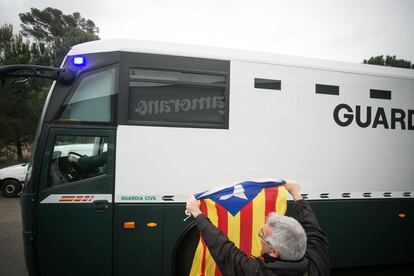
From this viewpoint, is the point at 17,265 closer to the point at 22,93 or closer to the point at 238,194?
the point at 238,194

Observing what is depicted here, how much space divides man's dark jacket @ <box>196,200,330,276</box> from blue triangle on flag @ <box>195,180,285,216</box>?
55 cm

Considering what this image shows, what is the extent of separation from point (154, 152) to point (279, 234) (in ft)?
7.39

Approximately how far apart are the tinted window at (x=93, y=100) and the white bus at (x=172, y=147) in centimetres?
1

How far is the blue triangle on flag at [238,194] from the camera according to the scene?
2633mm

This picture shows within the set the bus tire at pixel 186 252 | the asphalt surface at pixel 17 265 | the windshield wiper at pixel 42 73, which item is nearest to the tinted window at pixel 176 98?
the windshield wiper at pixel 42 73

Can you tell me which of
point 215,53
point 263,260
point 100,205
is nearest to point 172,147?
point 100,205

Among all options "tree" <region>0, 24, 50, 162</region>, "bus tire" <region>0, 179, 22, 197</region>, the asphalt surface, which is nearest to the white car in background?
"bus tire" <region>0, 179, 22, 197</region>

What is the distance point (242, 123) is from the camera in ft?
12.8

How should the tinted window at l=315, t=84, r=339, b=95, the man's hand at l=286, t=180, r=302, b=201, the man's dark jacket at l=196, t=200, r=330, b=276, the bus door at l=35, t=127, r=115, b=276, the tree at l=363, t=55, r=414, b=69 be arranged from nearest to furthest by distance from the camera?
the man's dark jacket at l=196, t=200, r=330, b=276 → the man's hand at l=286, t=180, r=302, b=201 → the bus door at l=35, t=127, r=115, b=276 → the tinted window at l=315, t=84, r=339, b=95 → the tree at l=363, t=55, r=414, b=69

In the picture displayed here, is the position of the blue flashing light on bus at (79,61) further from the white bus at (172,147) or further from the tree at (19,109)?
the tree at (19,109)

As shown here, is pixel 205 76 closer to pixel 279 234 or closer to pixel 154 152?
pixel 154 152

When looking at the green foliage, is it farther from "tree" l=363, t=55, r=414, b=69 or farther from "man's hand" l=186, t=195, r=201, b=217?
"tree" l=363, t=55, r=414, b=69

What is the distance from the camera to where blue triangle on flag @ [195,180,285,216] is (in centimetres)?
263

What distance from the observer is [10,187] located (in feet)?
34.6
